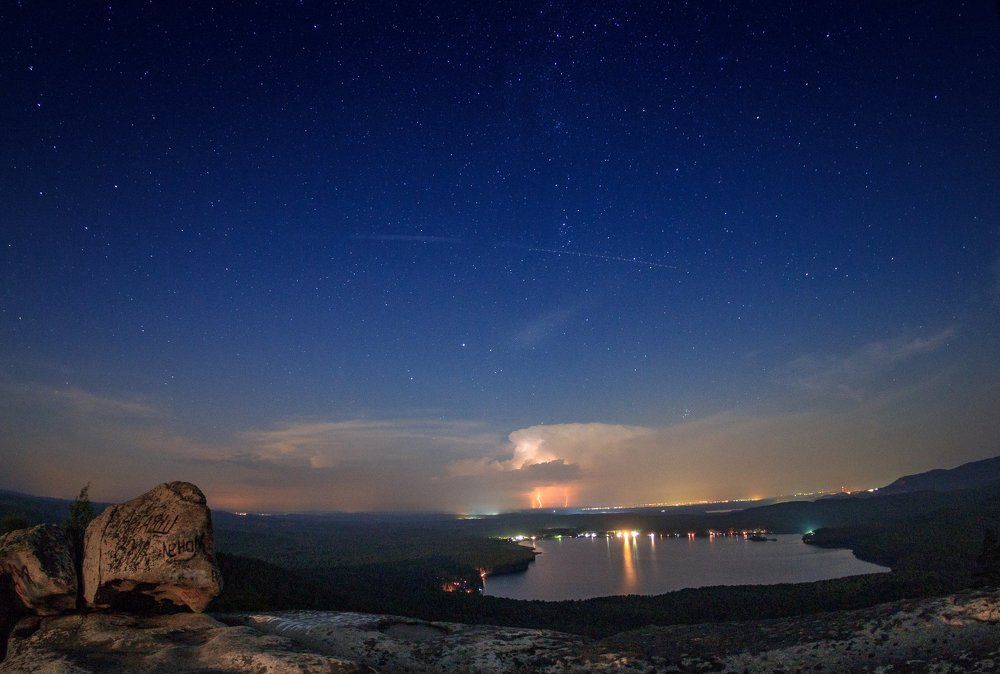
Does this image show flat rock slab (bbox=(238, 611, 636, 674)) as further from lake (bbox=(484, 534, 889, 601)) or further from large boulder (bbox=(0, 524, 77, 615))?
lake (bbox=(484, 534, 889, 601))

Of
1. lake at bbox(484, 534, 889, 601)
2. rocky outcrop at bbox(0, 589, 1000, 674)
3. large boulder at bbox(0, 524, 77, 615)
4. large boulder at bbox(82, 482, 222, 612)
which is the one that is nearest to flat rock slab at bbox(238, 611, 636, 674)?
rocky outcrop at bbox(0, 589, 1000, 674)

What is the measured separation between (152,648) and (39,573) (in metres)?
5.70

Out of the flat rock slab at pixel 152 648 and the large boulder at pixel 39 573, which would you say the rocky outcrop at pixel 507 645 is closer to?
the flat rock slab at pixel 152 648

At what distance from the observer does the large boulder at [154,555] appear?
43.6 feet

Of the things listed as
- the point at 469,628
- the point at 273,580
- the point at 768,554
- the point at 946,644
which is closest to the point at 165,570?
the point at 469,628

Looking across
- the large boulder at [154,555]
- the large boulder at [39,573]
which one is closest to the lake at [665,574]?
the large boulder at [154,555]

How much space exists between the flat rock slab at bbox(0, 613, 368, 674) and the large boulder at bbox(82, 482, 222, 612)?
2.21 feet

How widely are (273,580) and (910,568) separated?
5362 inches

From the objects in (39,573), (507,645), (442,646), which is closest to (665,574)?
(507,645)

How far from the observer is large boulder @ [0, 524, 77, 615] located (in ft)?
44.6

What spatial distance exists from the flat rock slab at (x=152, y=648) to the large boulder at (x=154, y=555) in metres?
0.67

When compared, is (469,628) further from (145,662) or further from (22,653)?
Answer: (22,653)

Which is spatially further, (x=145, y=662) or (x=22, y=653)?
(x=22, y=653)

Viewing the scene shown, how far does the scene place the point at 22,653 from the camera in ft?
36.9
